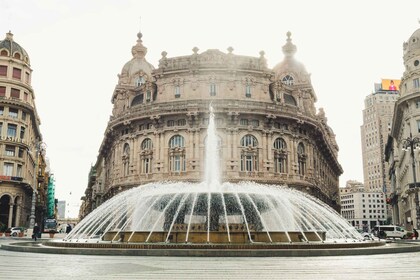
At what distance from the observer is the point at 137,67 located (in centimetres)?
6178

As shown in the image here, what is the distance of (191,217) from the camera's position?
774 inches

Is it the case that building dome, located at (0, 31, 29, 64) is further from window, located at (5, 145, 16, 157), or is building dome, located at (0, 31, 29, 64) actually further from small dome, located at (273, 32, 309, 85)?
small dome, located at (273, 32, 309, 85)

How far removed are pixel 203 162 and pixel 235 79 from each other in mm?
10082

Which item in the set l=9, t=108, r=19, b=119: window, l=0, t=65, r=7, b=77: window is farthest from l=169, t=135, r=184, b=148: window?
l=0, t=65, r=7, b=77: window

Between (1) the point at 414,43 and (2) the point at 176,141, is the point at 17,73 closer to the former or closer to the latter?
(2) the point at 176,141

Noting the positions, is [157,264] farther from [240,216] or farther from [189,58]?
[189,58]

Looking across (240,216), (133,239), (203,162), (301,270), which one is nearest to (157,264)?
(301,270)

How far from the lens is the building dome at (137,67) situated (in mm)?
60188

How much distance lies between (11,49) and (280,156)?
35.0 metres

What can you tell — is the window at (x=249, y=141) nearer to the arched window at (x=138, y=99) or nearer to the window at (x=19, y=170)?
Result: the arched window at (x=138, y=99)

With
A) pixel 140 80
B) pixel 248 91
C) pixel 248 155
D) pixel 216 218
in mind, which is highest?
pixel 140 80

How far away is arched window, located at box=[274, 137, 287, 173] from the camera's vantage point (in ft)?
160

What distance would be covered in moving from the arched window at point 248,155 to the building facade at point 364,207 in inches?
5193

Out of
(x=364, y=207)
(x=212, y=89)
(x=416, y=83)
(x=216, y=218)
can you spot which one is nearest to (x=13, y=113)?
(x=212, y=89)
